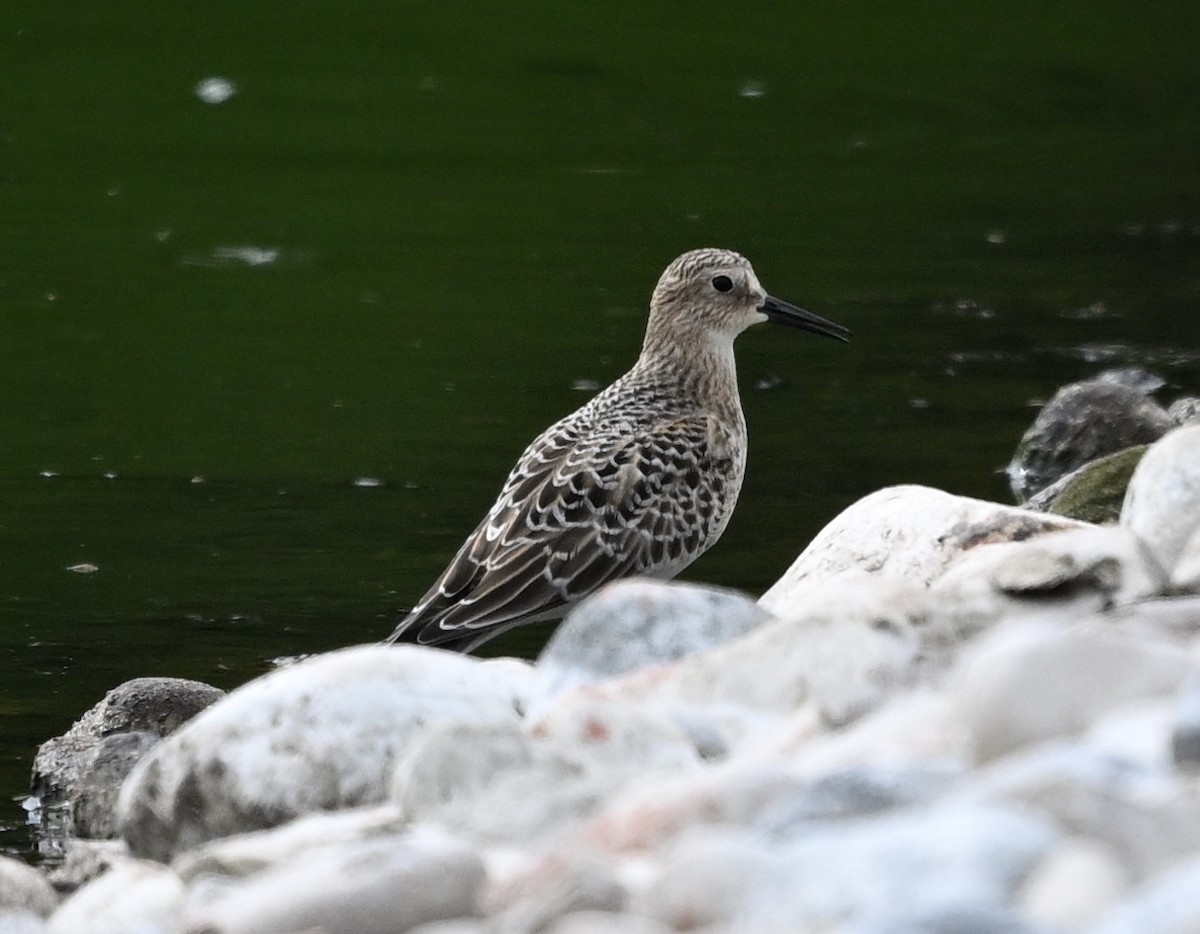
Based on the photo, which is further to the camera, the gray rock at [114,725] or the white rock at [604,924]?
the gray rock at [114,725]

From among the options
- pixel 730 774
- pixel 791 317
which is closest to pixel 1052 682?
pixel 730 774

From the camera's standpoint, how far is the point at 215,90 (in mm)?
17078

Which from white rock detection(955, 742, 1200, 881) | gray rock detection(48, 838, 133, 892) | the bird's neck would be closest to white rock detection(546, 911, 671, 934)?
white rock detection(955, 742, 1200, 881)

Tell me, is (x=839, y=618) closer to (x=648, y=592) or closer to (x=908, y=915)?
(x=648, y=592)

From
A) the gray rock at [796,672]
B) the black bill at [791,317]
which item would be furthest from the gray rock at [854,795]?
the black bill at [791,317]

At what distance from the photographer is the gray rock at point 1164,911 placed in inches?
111

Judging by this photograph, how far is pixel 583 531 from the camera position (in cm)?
708

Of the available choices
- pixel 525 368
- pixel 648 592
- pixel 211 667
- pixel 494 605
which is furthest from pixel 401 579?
pixel 648 592

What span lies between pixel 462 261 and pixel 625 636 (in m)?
8.74

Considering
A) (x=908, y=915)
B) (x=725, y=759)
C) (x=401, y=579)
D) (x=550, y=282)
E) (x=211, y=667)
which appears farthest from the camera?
(x=550, y=282)

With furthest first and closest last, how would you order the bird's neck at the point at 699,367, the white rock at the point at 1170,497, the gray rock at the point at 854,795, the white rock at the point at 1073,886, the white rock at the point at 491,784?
the bird's neck at the point at 699,367
the white rock at the point at 1170,497
the white rock at the point at 491,784
the gray rock at the point at 854,795
the white rock at the point at 1073,886

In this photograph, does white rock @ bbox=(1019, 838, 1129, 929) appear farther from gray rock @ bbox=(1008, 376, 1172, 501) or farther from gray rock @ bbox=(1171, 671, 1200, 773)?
gray rock @ bbox=(1008, 376, 1172, 501)

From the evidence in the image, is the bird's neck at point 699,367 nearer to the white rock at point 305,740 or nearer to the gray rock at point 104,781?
the gray rock at point 104,781

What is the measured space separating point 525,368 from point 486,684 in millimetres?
6492
